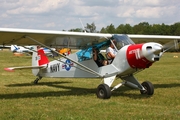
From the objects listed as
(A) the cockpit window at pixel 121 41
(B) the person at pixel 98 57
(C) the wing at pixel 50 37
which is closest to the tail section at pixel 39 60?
(C) the wing at pixel 50 37

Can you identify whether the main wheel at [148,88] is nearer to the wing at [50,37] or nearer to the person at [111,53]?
the person at [111,53]

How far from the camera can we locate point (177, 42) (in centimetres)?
1181

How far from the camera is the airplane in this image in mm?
8189

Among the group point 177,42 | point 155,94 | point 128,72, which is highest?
point 177,42

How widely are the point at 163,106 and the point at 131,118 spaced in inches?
71.9

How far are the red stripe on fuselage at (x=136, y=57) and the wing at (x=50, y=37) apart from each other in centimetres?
123

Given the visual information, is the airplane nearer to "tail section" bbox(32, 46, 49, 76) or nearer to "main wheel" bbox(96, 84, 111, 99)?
"main wheel" bbox(96, 84, 111, 99)

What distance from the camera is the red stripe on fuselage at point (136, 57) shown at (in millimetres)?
8102

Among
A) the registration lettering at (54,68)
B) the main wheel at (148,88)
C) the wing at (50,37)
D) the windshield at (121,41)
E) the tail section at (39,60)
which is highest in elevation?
the wing at (50,37)

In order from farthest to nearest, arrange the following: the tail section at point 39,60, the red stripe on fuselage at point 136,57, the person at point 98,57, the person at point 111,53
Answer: the tail section at point 39,60, the person at point 98,57, the person at point 111,53, the red stripe on fuselage at point 136,57

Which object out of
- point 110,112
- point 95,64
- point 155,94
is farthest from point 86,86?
point 110,112

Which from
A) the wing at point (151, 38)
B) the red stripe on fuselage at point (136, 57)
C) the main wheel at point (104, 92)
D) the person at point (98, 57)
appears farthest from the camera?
the wing at point (151, 38)

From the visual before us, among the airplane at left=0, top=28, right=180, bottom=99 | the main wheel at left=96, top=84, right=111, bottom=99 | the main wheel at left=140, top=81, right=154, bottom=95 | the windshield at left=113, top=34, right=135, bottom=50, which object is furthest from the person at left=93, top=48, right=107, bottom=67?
the main wheel at left=140, top=81, right=154, bottom=95

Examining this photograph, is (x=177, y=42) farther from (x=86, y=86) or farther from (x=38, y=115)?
(x=38, y=115)
